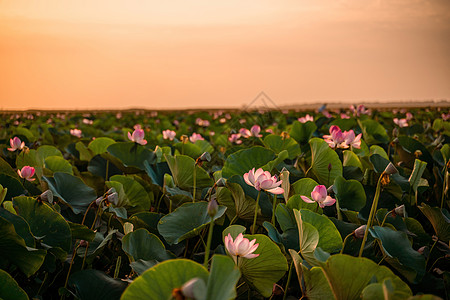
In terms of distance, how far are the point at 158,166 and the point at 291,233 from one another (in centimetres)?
95

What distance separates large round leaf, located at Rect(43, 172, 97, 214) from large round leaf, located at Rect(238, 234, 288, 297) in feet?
2.86

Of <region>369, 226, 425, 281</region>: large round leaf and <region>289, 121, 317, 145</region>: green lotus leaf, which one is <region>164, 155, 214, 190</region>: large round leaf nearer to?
<region>369, 226, 425, 281</region>: large round leaf

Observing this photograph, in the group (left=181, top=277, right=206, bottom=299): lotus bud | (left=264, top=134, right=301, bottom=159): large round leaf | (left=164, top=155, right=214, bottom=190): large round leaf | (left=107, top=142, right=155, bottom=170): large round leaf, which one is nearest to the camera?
(left=181, top=277, right=206, bottom=299): lotus bud

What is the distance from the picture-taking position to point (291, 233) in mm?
1314

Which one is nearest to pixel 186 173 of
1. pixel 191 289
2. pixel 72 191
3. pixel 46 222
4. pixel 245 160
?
pixel 245 160

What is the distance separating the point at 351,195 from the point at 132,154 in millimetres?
1143

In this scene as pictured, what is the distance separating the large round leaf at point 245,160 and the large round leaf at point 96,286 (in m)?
0.86

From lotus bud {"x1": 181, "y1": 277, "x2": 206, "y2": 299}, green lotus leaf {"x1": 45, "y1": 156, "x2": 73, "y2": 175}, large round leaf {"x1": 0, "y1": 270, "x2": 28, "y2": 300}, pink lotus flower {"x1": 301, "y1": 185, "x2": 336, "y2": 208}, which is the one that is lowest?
large round leaf {"x1": 0, "y1": 270, "x2": 28, "y2": 300}

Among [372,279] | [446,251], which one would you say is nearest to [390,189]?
[446,251]

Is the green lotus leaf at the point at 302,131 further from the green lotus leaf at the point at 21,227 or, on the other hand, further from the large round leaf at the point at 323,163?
the green lotus leaf at the point at 21,227

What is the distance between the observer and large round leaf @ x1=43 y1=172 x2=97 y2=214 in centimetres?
172

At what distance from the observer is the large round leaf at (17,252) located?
1.09 metres

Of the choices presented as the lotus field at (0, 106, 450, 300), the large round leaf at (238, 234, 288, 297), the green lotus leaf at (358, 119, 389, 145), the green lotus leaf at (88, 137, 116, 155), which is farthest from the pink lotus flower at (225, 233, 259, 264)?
the green lotus leaf at (358, 119, 389, 145)

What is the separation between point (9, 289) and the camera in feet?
3.14
